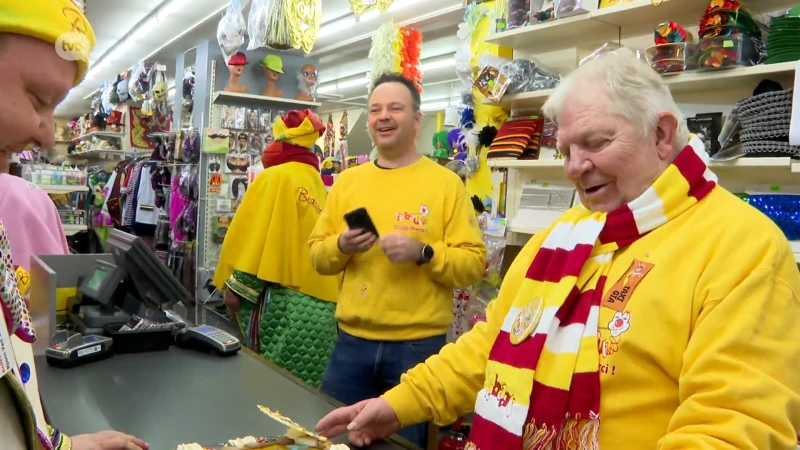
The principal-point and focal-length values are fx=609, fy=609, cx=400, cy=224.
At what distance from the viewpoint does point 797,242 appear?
204cm

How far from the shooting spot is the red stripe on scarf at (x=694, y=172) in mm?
1103

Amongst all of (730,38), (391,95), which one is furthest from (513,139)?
(730,38)

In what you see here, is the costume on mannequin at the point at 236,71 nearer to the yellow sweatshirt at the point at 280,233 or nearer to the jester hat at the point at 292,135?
the jester hat at the point at 292,135

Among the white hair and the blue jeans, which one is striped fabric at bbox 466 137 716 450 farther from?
the blue jeans

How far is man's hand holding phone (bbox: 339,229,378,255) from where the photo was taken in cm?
200

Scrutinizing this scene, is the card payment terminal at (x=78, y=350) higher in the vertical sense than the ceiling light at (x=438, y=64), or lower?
lower

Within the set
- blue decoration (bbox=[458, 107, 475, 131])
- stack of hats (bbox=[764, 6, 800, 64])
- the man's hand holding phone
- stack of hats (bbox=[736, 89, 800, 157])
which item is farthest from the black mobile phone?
blue decoration (bbox=[458, 107, 475, 131])

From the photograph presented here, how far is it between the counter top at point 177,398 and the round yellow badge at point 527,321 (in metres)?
0.31

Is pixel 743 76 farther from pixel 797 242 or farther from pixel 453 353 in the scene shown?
pixel 453 353

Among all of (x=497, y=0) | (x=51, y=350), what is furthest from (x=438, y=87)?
(x=51, y=350)

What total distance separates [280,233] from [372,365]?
99 cm

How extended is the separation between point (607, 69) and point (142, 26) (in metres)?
8.15

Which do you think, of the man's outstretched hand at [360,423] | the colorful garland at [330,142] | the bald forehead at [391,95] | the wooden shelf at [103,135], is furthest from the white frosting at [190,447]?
the colorful garland at [330,142]

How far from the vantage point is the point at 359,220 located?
198cm
